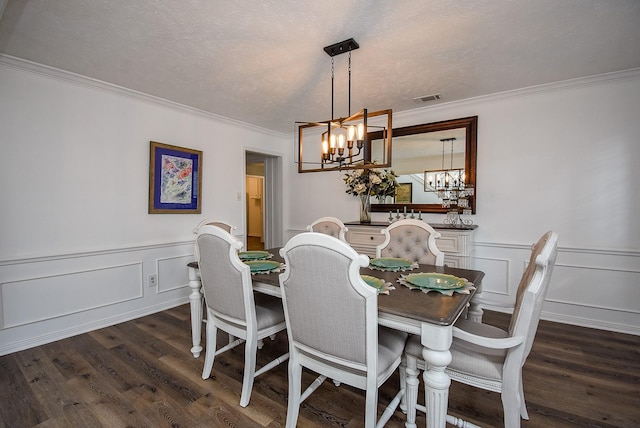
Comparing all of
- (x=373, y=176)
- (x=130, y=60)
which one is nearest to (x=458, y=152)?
(x=373, y=176)

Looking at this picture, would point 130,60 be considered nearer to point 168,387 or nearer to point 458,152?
point 168,387

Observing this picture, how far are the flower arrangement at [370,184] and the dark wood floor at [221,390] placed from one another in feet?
6.57

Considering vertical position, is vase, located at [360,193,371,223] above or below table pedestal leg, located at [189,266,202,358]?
above

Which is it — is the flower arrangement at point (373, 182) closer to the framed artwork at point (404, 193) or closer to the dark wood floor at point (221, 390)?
the framed artwork at point (404, 193)

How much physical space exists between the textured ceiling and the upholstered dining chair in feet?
4.88

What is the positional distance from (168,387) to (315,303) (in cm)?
133

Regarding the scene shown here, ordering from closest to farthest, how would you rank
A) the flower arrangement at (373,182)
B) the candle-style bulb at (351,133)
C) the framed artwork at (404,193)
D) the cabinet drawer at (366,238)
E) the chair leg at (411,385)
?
1. the chair leg at (411,385)
2. the candle-style bulb at (351,133)
3. the cabinet drawer at (366,238)
4. the flower arrangement at (373,182)
5. the framed artwork at (404,193)

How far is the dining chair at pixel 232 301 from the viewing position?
178cm

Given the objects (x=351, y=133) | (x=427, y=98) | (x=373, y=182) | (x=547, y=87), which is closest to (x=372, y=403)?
(x=351, y=133)

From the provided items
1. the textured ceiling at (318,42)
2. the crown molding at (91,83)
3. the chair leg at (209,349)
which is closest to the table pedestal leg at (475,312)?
the chair leg at (209,349)

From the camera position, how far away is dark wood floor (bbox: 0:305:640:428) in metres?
1.68

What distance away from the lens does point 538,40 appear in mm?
2148

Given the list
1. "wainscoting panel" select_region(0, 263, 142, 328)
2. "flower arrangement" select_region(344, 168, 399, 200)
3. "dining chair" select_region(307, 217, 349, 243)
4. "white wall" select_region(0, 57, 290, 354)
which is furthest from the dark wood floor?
"flower arrangement" select_region(344, 168, 399, 200)

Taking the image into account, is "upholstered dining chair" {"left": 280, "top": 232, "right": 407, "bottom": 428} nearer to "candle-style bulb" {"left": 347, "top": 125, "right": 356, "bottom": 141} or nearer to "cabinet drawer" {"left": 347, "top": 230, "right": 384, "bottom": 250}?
"candle-style bulb" {"left": 347, "top": 125, "right": 356, "bottom": 141}
